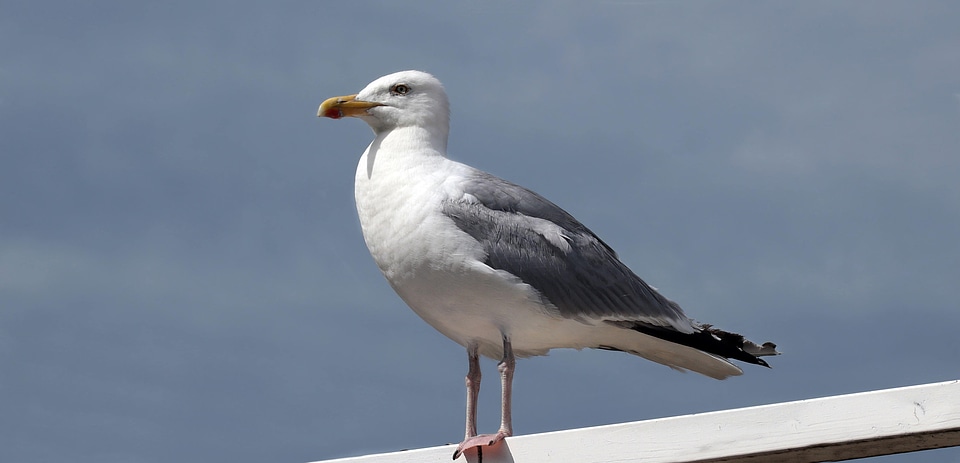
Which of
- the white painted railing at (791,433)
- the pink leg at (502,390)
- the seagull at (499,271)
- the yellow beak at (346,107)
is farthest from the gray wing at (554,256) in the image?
the white painted railing at (791,433)

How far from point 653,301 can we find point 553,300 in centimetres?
57

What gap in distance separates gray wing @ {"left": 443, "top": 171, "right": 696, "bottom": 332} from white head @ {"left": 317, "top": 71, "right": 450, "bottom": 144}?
517mm

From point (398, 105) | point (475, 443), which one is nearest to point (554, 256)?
point (398, 105)

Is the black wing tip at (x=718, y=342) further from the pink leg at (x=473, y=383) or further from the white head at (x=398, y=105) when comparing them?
the white head at (x=398, y=105)

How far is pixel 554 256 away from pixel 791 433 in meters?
1.89

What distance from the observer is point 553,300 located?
5.50 metres

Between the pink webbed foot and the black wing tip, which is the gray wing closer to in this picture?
the black wing tip

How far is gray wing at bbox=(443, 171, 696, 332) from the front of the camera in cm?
547

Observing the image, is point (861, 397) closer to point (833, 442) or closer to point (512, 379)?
point (833, 442)

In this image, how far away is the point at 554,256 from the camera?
18.4 feet

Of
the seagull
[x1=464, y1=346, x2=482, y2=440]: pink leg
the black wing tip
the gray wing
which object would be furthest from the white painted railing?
the black wing tip

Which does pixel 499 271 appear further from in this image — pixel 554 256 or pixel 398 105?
pixel 398 105

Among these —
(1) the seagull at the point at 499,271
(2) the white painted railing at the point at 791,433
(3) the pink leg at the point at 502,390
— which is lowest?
(2) the white painted railing at the point at 791,433

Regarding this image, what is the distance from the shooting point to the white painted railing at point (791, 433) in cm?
383
